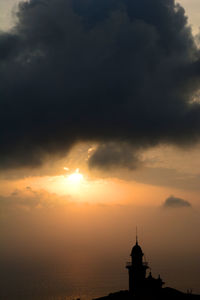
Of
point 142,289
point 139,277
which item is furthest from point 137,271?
point 142,289

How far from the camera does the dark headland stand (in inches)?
2345

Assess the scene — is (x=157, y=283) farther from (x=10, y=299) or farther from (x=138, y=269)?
(x=10, y=299)

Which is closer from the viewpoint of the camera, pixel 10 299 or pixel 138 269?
pixel 138 269

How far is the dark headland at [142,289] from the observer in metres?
59.6

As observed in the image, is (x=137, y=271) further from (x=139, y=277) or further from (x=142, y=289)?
(x=142, y=289)

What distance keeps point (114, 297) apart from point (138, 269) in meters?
5.98

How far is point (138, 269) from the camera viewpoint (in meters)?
64.2

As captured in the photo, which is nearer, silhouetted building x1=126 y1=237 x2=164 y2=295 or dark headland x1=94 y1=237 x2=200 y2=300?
dark headland x1=94 y1=237 x2=200 y2=300

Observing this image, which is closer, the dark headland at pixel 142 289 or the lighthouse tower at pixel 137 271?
the dark headland at pixel 142 289

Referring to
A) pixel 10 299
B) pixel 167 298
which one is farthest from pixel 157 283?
pixel 10 299

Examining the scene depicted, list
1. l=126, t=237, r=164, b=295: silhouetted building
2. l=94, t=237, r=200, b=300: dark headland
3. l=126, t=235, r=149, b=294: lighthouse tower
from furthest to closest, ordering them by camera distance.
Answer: l=126, t=235, r=149, b=294: lighthouse tower
l=126, t=237, r=164, b=295: silhouetted building
l=94, t=237, r=200, b=300: dark headland

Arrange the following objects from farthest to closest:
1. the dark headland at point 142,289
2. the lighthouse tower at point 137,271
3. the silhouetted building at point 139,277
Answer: the lighthouse tower at point 137,271 < the silhouetted building at point 139,277 < the dark headland at point 142,289

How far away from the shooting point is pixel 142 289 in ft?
205

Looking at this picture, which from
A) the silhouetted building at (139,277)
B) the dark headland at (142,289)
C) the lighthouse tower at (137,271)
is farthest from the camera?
the lighthouse tower at (137,271)
